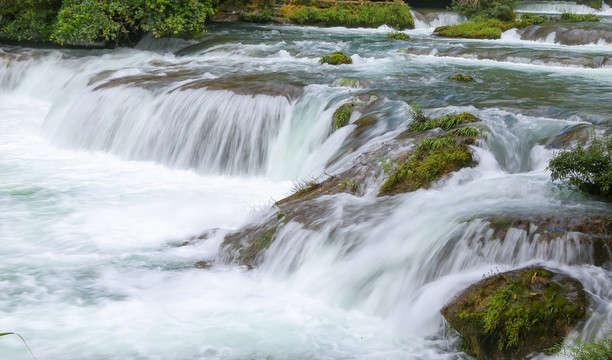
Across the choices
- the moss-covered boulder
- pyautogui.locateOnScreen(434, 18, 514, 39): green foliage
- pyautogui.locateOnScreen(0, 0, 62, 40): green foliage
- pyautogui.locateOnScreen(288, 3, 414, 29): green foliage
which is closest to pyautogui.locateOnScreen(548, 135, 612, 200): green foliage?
the moss-covered boulder

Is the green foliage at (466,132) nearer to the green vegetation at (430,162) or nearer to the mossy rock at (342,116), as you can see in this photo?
the green vegetation at (430,162)

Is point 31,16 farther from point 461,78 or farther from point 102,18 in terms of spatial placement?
point 461,78

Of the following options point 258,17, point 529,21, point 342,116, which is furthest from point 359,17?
point 342,116

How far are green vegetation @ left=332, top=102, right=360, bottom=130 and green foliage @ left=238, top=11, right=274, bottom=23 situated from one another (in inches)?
629

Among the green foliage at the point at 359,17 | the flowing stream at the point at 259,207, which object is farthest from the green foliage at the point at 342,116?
the green foliage at the point at 359,17

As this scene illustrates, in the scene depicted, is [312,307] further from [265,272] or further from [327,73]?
[327,73]

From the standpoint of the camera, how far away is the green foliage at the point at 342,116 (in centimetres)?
1008

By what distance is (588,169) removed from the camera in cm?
622

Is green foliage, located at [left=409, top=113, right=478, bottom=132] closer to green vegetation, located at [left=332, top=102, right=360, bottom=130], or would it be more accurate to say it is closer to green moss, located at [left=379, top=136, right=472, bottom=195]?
green moss, located at [left=379, top=136, right=472, bottom=195]

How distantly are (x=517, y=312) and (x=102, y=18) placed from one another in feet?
54.5

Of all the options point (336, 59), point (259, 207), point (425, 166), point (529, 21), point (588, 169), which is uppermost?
point (529, 21)

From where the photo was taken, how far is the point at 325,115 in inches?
411

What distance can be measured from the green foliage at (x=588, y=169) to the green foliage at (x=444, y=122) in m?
2.17

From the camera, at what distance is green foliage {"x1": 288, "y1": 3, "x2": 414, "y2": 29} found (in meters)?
24.7
